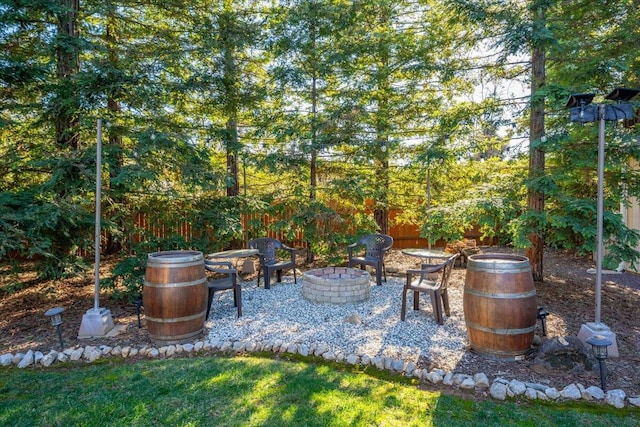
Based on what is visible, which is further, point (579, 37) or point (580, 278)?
point (580, 278)

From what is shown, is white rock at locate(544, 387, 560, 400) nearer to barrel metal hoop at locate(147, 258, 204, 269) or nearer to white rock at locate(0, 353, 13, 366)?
barrel metal hoop at locate(147, 258, 204, 269)

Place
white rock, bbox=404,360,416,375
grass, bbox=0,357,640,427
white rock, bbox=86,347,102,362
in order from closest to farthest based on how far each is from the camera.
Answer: grass, bbox=0,357,640,427 < white rock, bbox=404,360,416,375 < white rock, bbox=86,347,102,362

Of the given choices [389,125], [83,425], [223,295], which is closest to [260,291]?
[223,295]

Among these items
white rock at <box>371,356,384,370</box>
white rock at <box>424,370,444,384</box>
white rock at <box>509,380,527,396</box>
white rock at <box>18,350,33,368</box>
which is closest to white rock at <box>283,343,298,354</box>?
white rock at <box>371,356,384,370</box>

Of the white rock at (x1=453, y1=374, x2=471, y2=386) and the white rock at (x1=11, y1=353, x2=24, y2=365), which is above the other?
the white rock at (x1=11, y1=353, x2=24, y2=365)

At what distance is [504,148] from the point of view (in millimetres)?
5863

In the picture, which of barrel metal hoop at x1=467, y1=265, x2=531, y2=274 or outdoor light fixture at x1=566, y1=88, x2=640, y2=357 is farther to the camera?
outdoor light fixture at x1=566, y1=88, x2=640, y2=357

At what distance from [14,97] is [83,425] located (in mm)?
5042

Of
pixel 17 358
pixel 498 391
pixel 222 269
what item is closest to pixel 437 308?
pixel 498 391

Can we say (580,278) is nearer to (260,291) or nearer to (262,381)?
(260,291)

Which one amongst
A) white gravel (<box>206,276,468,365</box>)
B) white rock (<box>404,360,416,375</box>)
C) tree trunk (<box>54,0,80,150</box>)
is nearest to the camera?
white rock (<box>404,360,416,375</box>)

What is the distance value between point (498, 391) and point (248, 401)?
Result: 1945mm

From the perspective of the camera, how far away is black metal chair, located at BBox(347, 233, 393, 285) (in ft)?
21.0

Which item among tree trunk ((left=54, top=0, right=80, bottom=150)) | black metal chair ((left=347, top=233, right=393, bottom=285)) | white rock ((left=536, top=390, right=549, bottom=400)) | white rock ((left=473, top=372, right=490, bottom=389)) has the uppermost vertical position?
tree trunk ((left=54, top=0, right=80, bottom=150))
